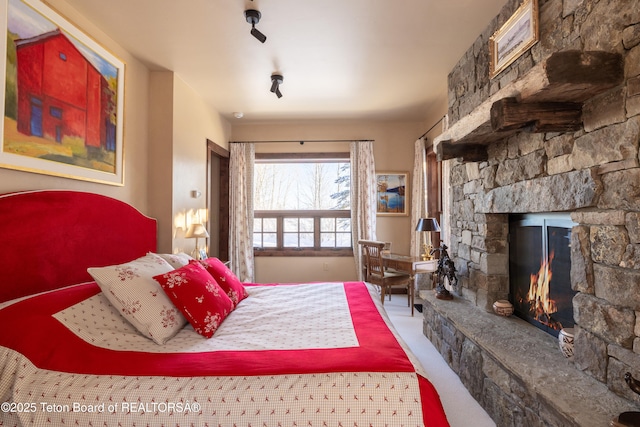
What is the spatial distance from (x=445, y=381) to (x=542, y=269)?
1.05 m

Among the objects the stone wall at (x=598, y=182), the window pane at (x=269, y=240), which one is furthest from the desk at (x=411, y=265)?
the window pane at (x=269, y=240)

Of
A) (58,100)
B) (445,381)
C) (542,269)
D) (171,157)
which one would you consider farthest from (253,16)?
(445,381)

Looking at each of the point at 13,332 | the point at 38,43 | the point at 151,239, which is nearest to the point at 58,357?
the point at 13,332

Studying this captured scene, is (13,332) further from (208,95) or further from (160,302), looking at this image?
(208,95)

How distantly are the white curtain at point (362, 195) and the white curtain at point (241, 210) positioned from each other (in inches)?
63.6

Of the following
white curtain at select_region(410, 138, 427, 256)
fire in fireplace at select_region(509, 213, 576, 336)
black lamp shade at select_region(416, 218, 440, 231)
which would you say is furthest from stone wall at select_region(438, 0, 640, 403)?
white curtain at select_region(410, 138, 427, 256)

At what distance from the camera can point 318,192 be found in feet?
17.3

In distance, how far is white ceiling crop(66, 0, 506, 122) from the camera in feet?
7.43

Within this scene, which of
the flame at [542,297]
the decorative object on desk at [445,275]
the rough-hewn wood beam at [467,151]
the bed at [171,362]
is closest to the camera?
the bed at [171,362]

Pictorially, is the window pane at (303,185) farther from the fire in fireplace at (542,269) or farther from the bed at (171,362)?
the bed at (171,362)

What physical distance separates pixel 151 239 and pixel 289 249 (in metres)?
2.53

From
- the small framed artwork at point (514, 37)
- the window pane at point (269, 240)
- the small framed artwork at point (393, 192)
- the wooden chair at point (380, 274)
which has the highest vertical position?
the small framed artwork at point (514, 37)

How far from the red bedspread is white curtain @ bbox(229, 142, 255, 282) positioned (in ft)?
11.1

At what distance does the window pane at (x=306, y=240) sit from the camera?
524 cm
